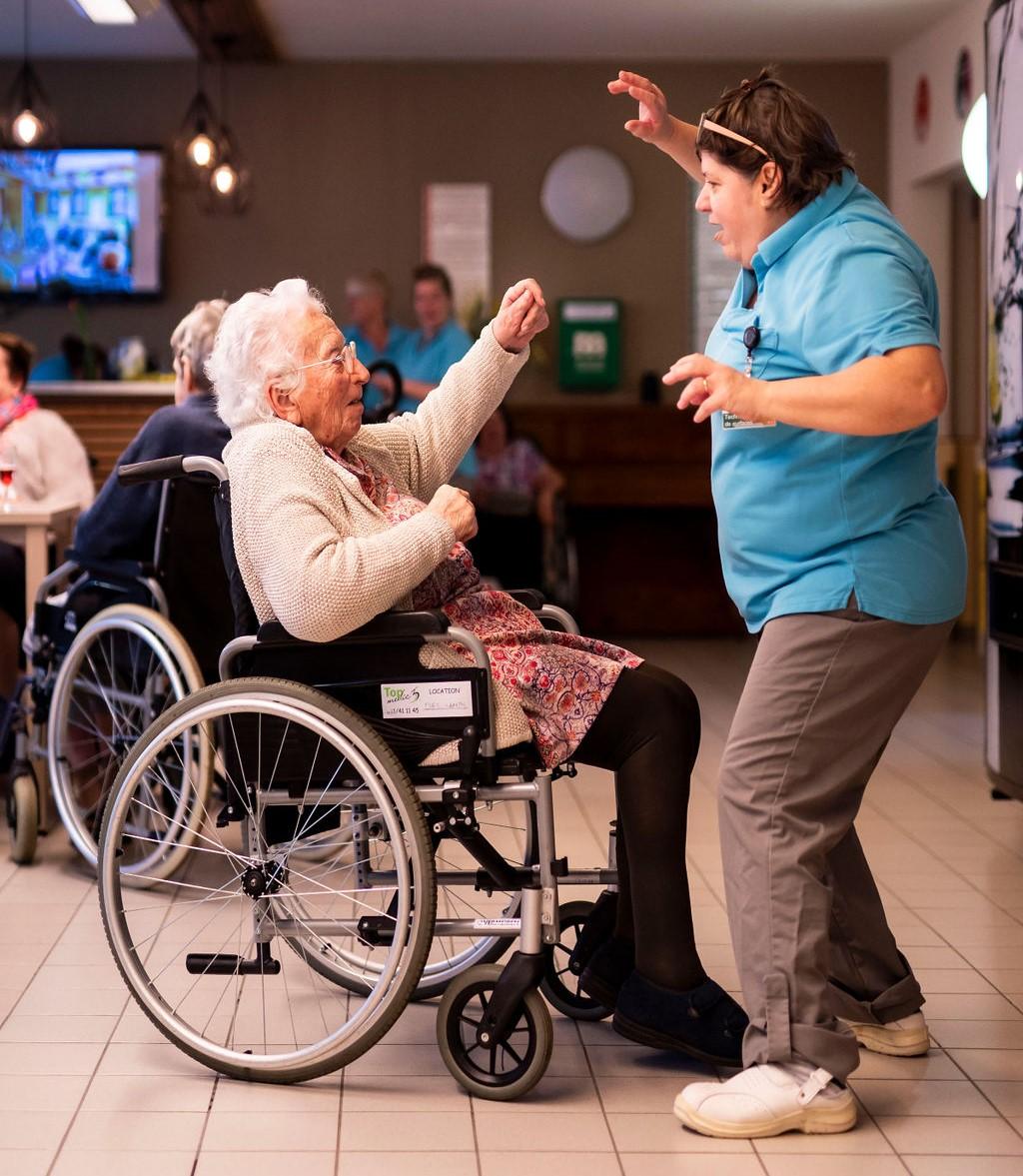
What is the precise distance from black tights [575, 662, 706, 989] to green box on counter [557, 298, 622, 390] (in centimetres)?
618

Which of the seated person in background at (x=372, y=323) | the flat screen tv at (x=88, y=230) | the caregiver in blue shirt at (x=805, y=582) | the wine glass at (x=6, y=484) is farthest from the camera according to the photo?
the flat screen tv at (x=88, y=230)

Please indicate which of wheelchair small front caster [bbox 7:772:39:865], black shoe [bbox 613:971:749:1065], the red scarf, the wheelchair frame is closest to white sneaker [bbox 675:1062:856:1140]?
black shoe [bbox 613:971:749:1065]

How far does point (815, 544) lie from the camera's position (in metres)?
2.09

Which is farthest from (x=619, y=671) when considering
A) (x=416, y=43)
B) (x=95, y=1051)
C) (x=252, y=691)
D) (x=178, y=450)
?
(x=416, y=43)

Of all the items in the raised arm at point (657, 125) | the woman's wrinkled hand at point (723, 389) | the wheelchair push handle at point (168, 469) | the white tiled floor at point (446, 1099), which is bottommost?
the white tiled floor at point (446, 1099)

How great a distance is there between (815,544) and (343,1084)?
3.30 feet

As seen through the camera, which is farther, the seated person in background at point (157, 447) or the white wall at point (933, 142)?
the white wall at point (933, 142)

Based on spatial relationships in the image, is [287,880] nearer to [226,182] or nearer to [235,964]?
[235,964]

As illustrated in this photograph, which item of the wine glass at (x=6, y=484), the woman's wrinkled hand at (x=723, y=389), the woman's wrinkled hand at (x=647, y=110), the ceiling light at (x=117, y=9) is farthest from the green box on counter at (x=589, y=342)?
the woman's wrinkled hand at (x=723, y=389)

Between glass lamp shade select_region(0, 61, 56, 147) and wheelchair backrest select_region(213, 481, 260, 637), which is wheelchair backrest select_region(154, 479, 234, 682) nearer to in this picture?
wheelchair backrest select_region(213, 481, 260, 637)

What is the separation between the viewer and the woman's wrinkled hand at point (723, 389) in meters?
1.96

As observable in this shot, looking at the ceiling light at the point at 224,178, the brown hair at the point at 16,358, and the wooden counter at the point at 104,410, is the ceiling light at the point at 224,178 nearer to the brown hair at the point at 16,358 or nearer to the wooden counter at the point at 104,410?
the wooden counter at the point at 104,410

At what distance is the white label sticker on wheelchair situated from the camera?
85.4 inches

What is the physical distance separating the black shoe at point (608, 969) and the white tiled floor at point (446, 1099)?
0.12 meters
